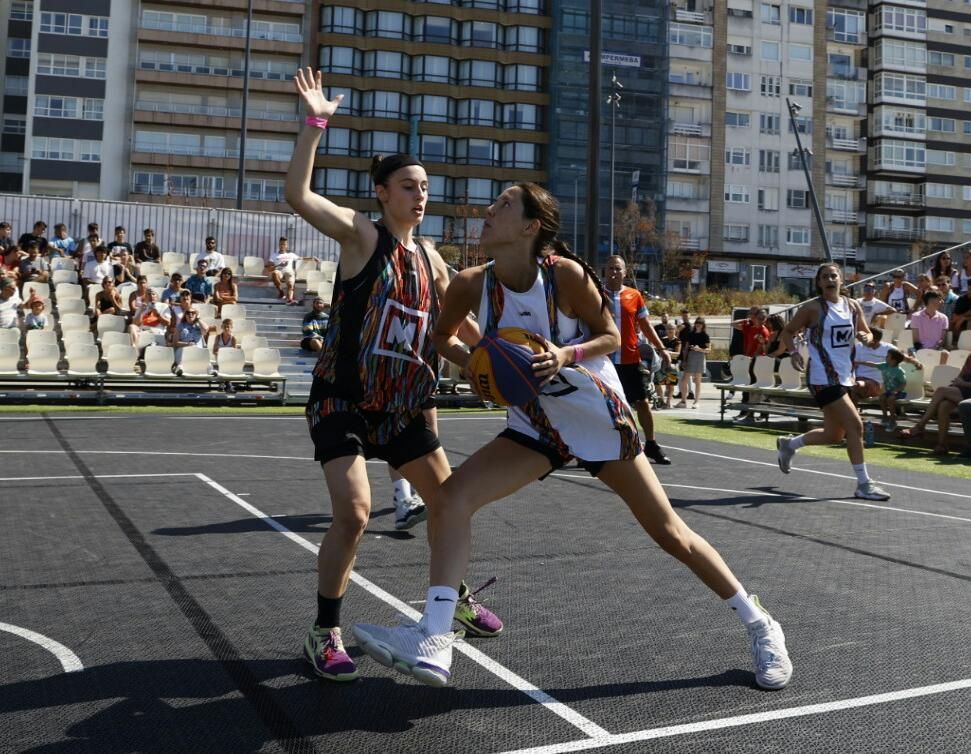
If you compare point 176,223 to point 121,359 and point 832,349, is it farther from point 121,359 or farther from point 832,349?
point 832,349

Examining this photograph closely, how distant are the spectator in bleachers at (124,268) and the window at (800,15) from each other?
63445 millimetres

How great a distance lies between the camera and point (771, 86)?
241 ft

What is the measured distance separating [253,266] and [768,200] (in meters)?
54.6

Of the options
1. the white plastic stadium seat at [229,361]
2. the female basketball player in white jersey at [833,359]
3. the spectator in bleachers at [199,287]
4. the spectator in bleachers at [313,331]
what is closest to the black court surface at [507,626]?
the female basketball player in white jersey at [833,359]

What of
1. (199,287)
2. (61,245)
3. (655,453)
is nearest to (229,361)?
(199,287)

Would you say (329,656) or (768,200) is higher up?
(768,200)

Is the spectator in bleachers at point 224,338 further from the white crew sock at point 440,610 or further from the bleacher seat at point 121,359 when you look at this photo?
the white crew sock at point 440,610

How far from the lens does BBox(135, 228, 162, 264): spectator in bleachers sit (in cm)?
2281

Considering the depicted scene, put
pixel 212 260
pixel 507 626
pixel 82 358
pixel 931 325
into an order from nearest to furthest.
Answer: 1. pixel 507 626
2. pixel 931 325
3. pixel 82 358
4. pixel 212 260

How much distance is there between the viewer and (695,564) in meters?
3.89

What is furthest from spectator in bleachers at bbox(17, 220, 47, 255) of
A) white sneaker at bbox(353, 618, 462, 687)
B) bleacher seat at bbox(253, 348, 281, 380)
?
white sneaker at bbox(353, 618, 462, 687)

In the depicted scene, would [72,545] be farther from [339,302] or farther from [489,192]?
[489,192]

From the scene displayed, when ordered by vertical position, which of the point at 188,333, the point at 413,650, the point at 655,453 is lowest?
the point at 413,650

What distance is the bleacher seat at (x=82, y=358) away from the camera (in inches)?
682
